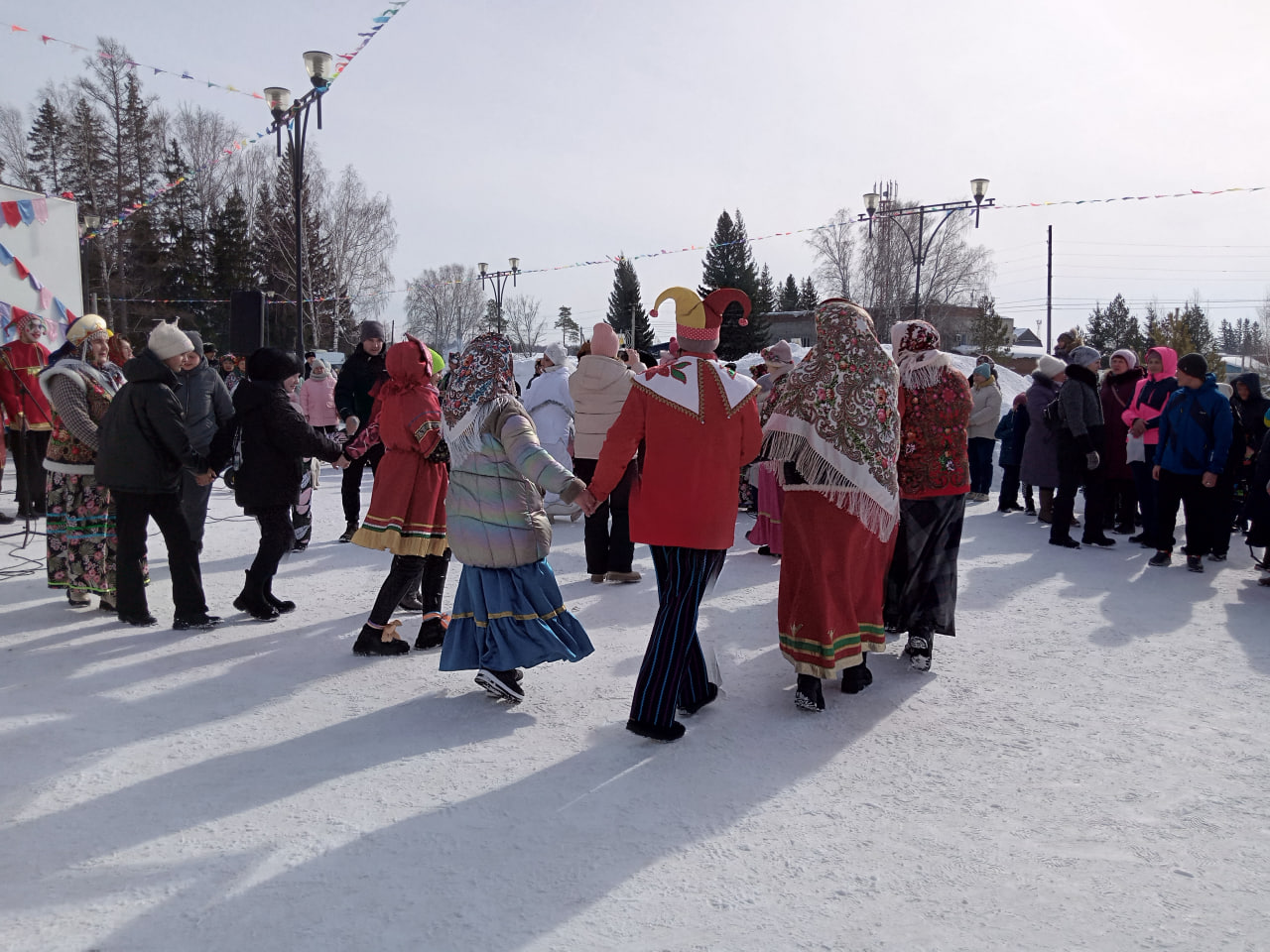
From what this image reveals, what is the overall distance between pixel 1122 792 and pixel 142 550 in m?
5.28

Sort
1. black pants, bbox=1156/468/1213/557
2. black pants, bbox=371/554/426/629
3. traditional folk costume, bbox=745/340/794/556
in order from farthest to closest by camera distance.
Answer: black pants, bbox=1156/468/1213/557, traditional folk costume, bbox=745/340/794/556, black pants, bbox=371/554/426/629

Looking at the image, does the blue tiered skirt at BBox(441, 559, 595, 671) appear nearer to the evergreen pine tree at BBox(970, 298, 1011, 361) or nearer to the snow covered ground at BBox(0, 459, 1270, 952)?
the snow covered ground at BBox(0, 459, 1270, 952)

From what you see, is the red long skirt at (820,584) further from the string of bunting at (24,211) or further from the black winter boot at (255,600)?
the string of bunting at (24,211)

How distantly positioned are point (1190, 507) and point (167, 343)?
793 cm

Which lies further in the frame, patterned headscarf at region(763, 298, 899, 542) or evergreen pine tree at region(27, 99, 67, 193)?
evergreen pine tree at region(27, 99, 67, 193)

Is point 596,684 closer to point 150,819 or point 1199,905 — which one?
point 150,819

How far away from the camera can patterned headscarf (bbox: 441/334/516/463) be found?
13.2 feet

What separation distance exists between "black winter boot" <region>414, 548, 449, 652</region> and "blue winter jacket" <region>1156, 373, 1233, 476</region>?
601 cm

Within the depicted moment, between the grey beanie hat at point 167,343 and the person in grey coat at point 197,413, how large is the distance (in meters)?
0.35

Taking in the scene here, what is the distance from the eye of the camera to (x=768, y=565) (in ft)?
24.0

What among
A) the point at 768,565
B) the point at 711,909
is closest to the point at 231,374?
the point at 768,565

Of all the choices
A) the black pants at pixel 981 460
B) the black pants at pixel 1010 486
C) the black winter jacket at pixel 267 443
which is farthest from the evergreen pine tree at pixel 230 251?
the black winter jacket at pixel 267 443

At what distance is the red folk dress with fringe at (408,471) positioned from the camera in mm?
4668

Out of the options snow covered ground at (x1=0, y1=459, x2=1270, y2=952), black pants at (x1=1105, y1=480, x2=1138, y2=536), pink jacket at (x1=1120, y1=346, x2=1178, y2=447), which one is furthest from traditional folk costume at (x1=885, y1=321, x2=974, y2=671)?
black pants at (x1=1105, y1=480, x2=1138, y2=536)
